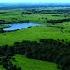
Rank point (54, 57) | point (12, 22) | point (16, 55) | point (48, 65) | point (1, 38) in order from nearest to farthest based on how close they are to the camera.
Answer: point (48, 65)
point (54, 57)
point (16, 55)
point (1, 38)
point (12, 22)

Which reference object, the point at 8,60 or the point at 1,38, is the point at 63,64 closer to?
the point at 8,60

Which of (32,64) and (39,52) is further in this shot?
(39,52)

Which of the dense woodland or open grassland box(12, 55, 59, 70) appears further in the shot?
the dense woodland

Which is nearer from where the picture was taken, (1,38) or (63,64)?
(63,64)

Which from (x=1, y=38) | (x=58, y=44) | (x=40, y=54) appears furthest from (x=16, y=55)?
(x=1, y=38)

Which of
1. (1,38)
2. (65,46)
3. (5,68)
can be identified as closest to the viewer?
(5,68)

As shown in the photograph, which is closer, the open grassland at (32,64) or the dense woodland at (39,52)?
the open grassland at (32,64)

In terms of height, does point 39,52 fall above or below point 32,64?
below
